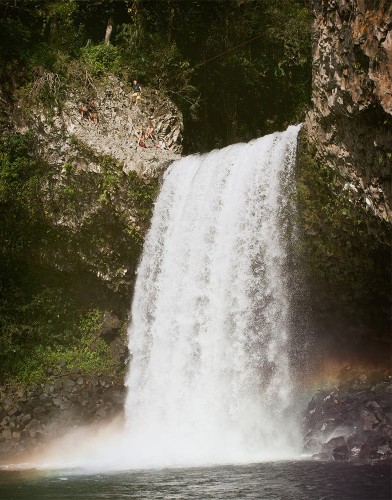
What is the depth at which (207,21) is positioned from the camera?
24.0 metres

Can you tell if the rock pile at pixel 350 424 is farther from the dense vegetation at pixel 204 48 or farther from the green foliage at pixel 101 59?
the green foliage at pixel 101 59

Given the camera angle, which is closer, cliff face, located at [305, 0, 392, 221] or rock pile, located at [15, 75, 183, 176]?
cliff face, located at [305, 0, 392, 221]

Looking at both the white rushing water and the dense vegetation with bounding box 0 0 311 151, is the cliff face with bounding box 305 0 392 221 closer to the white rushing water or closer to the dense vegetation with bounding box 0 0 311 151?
the white rushing water

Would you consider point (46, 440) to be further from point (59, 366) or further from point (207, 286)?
point (207, 286)

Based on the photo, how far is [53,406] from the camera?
59.8 feet

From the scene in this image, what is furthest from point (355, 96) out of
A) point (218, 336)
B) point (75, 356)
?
point (75, 356)

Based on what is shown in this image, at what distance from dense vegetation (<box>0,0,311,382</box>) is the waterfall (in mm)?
2295

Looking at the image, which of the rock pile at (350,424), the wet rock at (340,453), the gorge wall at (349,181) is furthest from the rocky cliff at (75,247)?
the wet rock at (340,453)

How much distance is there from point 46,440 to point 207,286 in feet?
20.4

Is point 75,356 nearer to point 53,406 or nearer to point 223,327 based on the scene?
point 53,406

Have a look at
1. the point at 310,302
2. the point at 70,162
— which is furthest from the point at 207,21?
the point at 310,302

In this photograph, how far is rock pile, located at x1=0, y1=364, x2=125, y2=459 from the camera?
688 inches

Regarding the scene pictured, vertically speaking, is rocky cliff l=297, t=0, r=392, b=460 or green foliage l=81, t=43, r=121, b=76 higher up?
green foliage l=81, t=43, r=121, b=76

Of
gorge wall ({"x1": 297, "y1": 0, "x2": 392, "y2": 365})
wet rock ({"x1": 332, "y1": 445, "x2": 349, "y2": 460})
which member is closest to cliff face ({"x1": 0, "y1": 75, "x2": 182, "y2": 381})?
gorge wall ({"x1": 297, "y1": 0, "x2": 392, "y2": 365})
